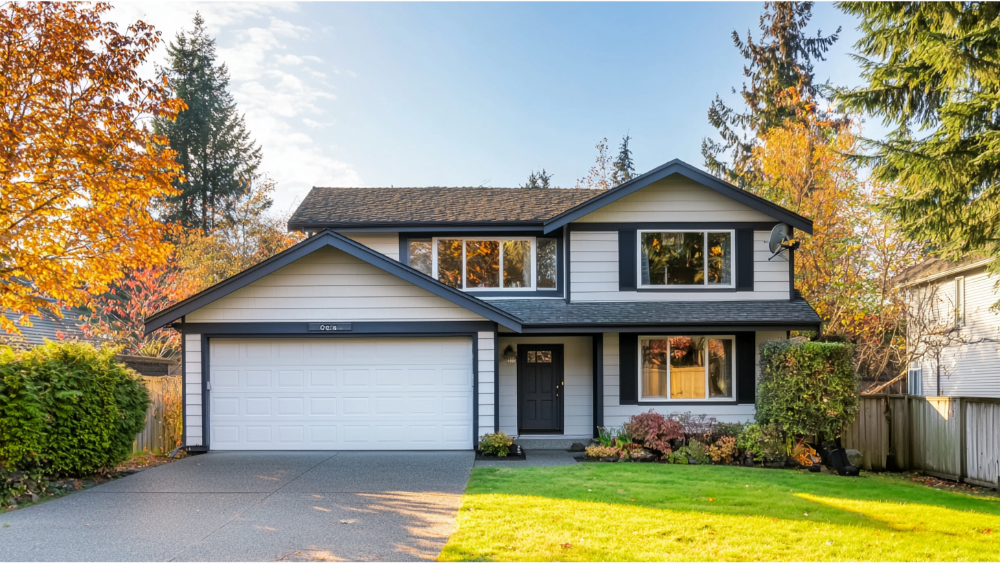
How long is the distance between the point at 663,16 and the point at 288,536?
924 inches

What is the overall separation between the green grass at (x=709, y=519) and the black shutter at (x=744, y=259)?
508 cm

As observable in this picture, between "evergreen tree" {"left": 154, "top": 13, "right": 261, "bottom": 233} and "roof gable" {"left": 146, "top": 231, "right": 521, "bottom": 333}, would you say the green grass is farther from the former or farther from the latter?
"evergreen tree" {"left": 154, "top": 13, "right": 261, "bottom": 233}

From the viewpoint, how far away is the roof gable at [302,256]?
1181cm

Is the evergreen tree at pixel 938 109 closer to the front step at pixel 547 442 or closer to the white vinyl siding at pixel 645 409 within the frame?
the white vinyl siding at pixel 645 409

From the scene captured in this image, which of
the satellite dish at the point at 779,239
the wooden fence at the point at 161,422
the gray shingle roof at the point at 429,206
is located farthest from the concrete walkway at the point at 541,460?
the wooden fence at the point at 161,422

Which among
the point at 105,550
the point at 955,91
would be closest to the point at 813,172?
the point at 955,91

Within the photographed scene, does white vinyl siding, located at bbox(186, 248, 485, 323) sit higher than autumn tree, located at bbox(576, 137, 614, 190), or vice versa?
autumn tree, located at bbox(576, 137, 614, 190)

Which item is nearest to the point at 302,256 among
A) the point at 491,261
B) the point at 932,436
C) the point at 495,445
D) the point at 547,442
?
the point at 491,261

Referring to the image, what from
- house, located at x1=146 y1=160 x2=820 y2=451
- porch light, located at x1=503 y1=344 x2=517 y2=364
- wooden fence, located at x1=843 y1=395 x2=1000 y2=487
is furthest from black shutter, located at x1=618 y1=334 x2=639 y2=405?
wooden fence, located at x1=843 y1=395 x2=1000 y2=487

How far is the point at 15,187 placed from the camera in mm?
11062

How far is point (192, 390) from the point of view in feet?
39.7

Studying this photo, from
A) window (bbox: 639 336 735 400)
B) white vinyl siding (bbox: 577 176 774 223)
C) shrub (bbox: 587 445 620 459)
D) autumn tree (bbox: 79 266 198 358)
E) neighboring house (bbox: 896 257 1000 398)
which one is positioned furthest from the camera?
autumn tree (bbox: 79 266 198 358)

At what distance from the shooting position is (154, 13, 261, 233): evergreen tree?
3244 cm

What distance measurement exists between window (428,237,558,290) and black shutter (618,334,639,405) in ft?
7.14
